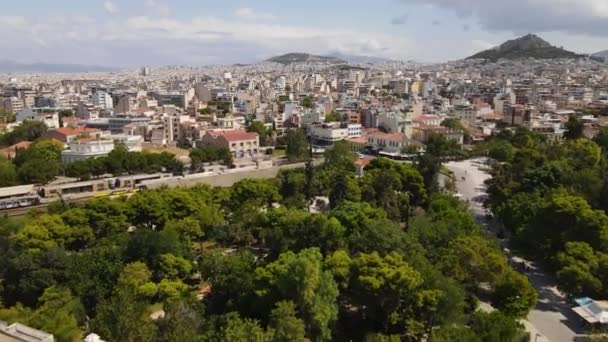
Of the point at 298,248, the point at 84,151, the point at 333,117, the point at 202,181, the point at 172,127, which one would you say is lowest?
the point at 202,181

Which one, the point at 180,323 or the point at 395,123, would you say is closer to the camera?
the point at 180,323

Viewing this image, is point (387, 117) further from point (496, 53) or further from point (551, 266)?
point (496, 53)

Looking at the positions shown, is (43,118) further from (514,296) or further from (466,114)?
(514,296)

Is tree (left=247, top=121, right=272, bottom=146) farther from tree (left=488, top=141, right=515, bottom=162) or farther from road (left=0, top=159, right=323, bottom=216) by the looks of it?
tree (left=488, top=141, right=515, bottom=162)

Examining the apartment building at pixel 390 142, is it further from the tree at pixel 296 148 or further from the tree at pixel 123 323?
the tree at pixel 123 323

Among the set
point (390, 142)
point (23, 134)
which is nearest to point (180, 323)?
point (390, 142)

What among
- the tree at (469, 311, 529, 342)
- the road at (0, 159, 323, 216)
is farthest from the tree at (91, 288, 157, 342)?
the road at (0, 159, 323, 216)
